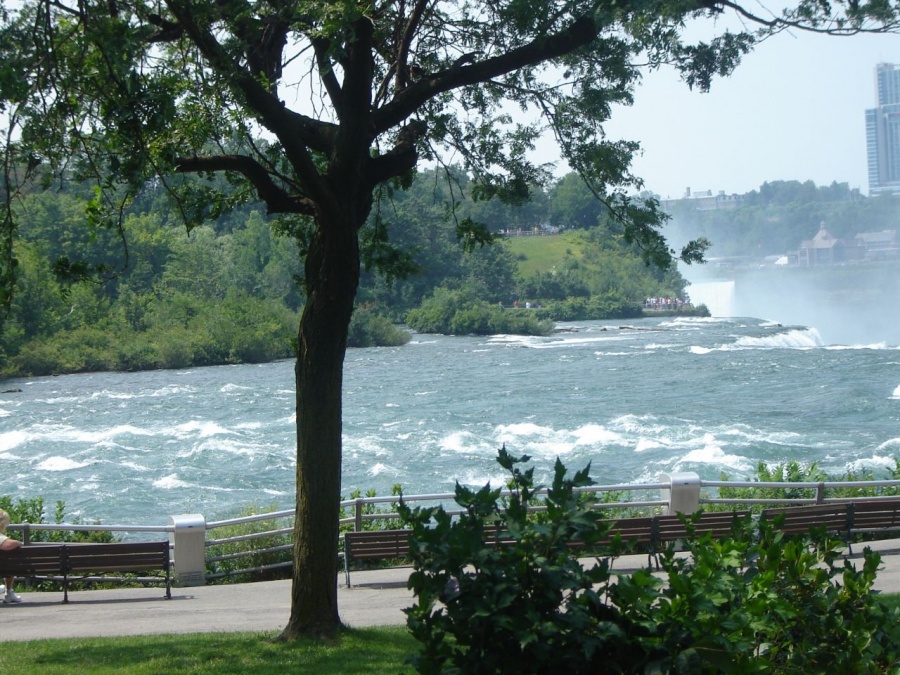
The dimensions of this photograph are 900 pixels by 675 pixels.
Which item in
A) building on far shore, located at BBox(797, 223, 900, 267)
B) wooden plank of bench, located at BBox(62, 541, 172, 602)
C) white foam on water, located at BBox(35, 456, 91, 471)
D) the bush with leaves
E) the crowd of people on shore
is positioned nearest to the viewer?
the bush with leaves

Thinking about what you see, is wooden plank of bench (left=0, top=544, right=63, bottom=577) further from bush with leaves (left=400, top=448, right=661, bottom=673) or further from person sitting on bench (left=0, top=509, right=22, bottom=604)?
bush with leaves (left=400, top=448, right=661, bottom=673)

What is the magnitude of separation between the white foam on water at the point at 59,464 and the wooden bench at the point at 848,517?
21.8 m

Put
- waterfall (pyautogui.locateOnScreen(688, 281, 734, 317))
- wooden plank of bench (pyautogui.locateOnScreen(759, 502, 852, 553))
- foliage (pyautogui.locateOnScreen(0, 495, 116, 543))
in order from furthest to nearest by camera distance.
A: 1. waterfall (pyautogui.locateOnScreen(688, 281, 734, 317))
2. foliage (pyautogui.locateOnScreen(0, 495, 116, 543))
3. wooden plank of bench (pyautogui.locateOnScreen(759, 502, 852, 553))

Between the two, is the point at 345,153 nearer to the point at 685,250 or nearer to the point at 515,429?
the point at 685,250

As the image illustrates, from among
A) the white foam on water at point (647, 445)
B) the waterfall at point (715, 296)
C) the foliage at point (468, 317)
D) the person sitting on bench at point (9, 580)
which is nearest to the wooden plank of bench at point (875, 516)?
the person sitting on bench at point (9, 580)

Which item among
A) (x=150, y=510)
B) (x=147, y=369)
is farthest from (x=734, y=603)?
(x=147, y=369)

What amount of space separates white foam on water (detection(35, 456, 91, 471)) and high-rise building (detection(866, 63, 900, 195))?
125895 mm

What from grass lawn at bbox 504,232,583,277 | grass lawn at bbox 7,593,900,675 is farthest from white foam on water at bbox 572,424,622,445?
grass lawn at bbox 504,232,583,277

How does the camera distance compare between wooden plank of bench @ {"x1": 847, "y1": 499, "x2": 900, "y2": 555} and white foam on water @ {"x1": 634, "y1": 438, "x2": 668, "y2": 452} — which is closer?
wooden plank of bench @ {"x1": 847, "y1": 499, "x2": 900, "y2": 555}

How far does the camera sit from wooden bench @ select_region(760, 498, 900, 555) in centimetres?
1293

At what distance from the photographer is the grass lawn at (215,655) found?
7812 mm

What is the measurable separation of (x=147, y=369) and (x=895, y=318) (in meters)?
64.0

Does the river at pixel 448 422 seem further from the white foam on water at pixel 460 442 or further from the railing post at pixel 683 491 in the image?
the railing post at pixel 683 491

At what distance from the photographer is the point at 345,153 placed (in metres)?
9.09
